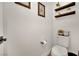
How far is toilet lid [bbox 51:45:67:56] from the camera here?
0.90 metres

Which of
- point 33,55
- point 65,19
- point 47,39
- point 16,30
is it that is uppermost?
point 65,19

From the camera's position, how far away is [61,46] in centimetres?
96

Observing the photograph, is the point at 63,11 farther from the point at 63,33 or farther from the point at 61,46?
the point at 61,46

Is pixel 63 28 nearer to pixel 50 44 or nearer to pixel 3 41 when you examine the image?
pixel 50 44

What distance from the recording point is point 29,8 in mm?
890

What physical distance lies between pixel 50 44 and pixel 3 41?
1.60ft

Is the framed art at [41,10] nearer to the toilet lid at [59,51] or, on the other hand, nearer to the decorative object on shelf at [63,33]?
the decorative object on shelf at [63,33]

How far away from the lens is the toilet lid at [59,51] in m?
0.90

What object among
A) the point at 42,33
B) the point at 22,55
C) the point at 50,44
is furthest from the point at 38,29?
the point at 22,55

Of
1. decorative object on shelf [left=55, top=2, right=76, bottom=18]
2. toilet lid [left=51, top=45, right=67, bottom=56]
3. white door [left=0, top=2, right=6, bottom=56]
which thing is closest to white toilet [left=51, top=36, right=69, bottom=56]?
toilet lid [left=51, top=45, right=67, bottom=56]

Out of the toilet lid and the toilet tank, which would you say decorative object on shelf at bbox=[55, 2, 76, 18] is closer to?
the toilet tank

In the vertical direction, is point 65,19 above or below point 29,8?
below

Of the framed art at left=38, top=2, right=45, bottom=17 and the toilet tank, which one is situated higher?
the framed art at left=38, top=2, right=45, bottom=17

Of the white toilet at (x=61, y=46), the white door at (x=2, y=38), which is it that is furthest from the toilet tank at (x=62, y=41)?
the white door at (x=2, y=38)
